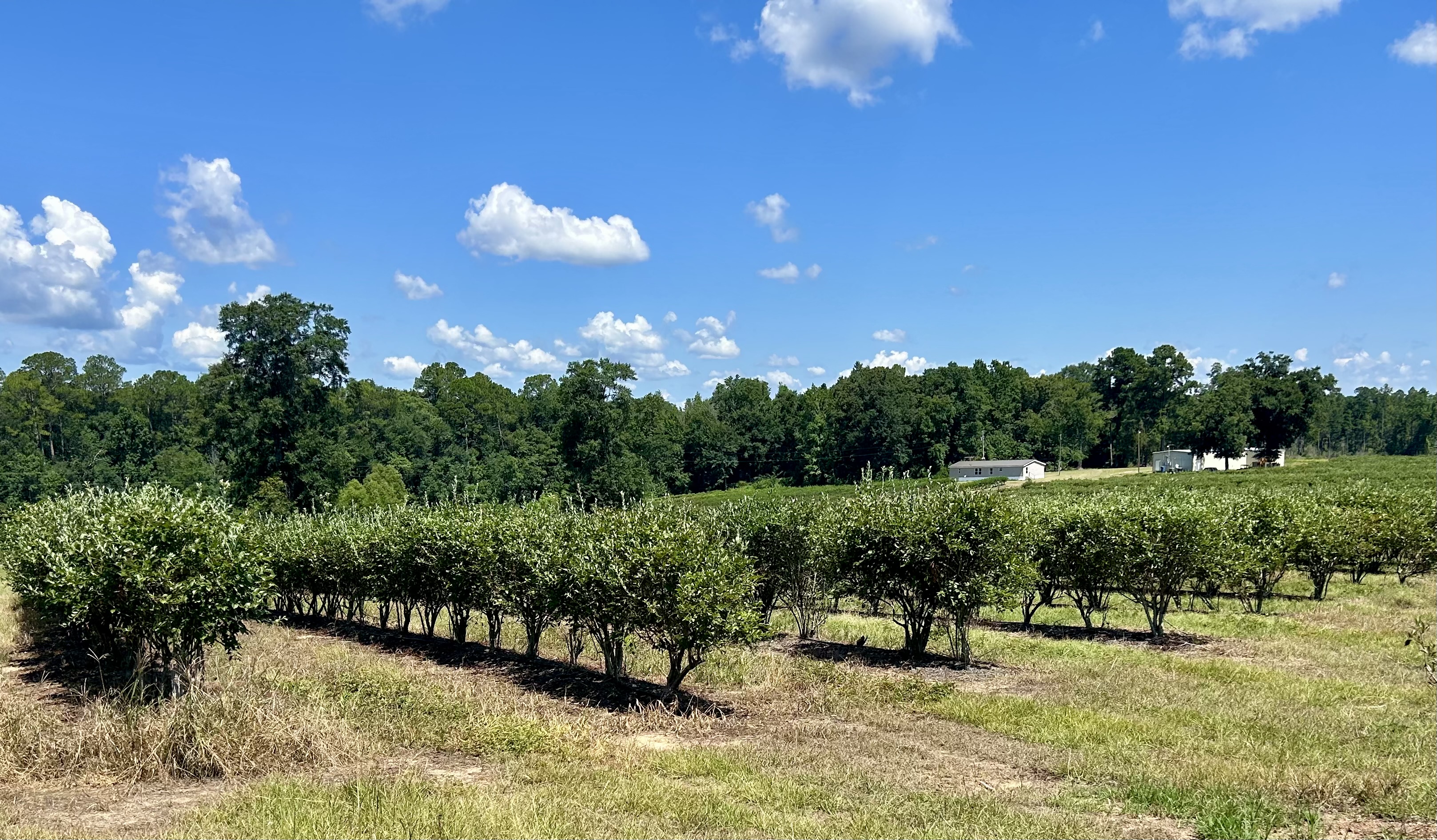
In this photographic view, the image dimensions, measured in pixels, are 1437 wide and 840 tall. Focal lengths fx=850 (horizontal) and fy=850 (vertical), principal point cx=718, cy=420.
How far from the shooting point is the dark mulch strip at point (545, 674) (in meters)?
14.9

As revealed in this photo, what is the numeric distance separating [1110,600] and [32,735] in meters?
31.5

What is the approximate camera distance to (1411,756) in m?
11.2

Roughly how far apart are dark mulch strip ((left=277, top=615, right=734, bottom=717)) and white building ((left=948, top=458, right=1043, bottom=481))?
79.2 metres

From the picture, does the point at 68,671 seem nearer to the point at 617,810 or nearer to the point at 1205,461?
the point at 617,810

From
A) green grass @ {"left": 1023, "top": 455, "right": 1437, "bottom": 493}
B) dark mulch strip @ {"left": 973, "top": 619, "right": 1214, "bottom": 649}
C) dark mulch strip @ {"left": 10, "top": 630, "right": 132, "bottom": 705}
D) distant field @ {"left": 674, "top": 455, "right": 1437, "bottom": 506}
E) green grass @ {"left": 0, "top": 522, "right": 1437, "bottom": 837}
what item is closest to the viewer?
green grass @ {"left": 0, "top": 522, "right": 1437, "bottom": 837}

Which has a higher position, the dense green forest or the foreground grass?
the dense green forest

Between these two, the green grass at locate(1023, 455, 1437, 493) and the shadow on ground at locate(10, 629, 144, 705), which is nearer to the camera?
the shadow on ground at locate(10, 629, 144, 705)

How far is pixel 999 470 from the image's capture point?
323ft

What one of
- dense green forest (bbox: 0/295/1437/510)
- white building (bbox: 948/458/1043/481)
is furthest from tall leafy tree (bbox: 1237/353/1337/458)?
white building (bbox: 948/458/1043/481)

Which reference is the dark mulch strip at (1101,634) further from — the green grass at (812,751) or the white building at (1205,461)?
the white building at (1205,461)

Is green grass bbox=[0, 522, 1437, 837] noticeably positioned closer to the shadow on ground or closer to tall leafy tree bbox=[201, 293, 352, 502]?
the shadow on ground

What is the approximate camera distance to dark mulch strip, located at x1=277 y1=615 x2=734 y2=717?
1488 centimetres

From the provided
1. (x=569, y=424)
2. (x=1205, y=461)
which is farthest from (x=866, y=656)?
(x=1205, y=461)

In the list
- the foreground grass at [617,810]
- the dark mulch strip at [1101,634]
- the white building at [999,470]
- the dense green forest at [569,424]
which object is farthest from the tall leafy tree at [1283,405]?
the foreground grass at [617,810]
